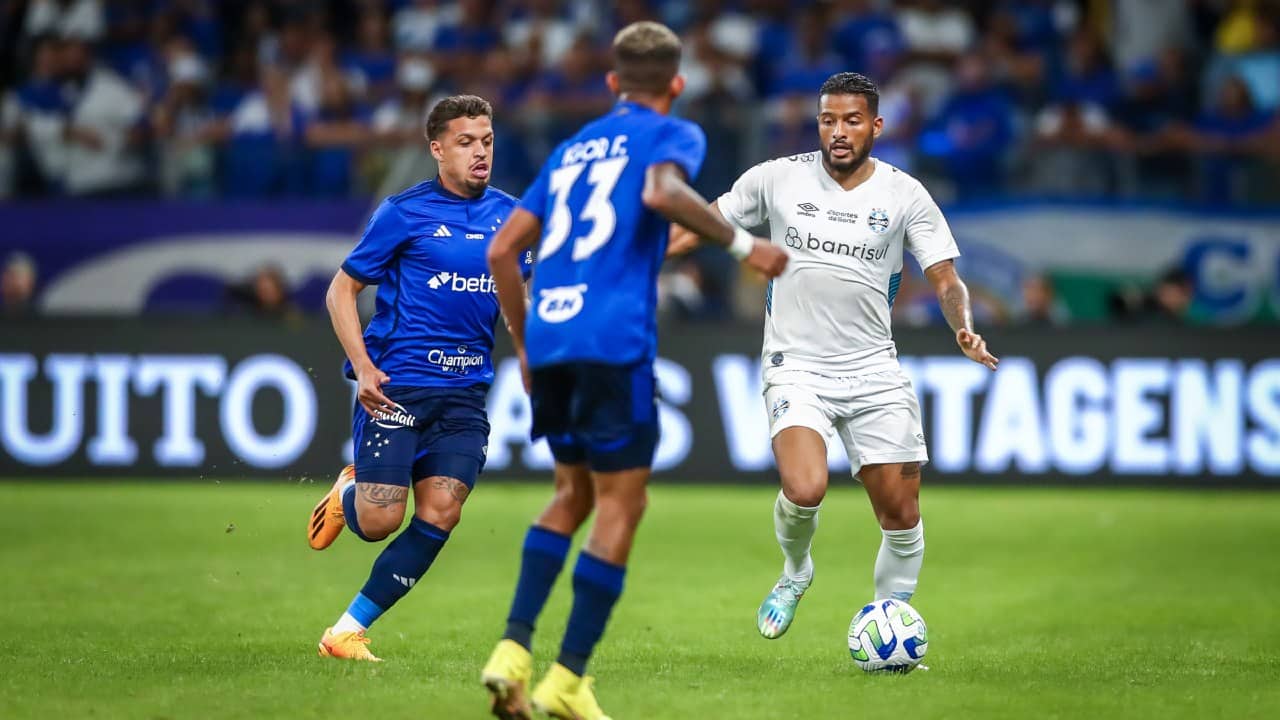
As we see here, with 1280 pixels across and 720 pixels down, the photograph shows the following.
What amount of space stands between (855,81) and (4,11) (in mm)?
15714

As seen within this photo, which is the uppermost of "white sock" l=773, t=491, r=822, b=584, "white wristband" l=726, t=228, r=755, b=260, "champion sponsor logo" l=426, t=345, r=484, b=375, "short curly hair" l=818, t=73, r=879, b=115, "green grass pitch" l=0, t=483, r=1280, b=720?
"short curly hair" l=818, t=73, r=879, b=115

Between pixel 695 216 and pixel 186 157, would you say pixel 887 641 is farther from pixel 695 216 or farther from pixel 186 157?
pixel 186 157

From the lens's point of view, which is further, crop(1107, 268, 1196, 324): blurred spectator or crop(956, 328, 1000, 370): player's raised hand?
crop(1107, 268, 1196, 324): blurred spectator

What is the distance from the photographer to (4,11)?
67.2 ft

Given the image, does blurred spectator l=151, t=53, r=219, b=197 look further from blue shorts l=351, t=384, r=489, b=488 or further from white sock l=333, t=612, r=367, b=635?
white sock l=333, t=612, r=367, b=635

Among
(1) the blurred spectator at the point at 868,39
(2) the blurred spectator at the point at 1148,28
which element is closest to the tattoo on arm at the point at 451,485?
(1) the blurred spectator at the point at 868,39

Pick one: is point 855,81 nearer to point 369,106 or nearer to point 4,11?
point 369,106

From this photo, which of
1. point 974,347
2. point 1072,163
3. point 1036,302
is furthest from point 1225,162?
point 974,347

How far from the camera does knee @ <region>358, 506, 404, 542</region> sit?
7.73 metres

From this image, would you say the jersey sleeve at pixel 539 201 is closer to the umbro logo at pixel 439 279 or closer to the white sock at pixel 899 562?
the umbro logo at pixel 439 279

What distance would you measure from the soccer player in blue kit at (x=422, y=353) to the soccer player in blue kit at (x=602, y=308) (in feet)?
5.38

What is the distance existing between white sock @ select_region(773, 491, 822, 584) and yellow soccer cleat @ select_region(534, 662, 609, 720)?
2.01 metres

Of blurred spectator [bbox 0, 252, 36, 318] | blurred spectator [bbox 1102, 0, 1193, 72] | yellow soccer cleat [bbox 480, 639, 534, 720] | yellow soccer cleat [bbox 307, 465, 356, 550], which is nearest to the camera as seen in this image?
yellow soccer cleat [bbox 480, 639, 534, 720]

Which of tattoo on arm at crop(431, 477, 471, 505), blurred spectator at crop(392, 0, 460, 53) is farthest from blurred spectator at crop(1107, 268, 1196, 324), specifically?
tattoo on arm at crop(431, 477, 471, 505)
